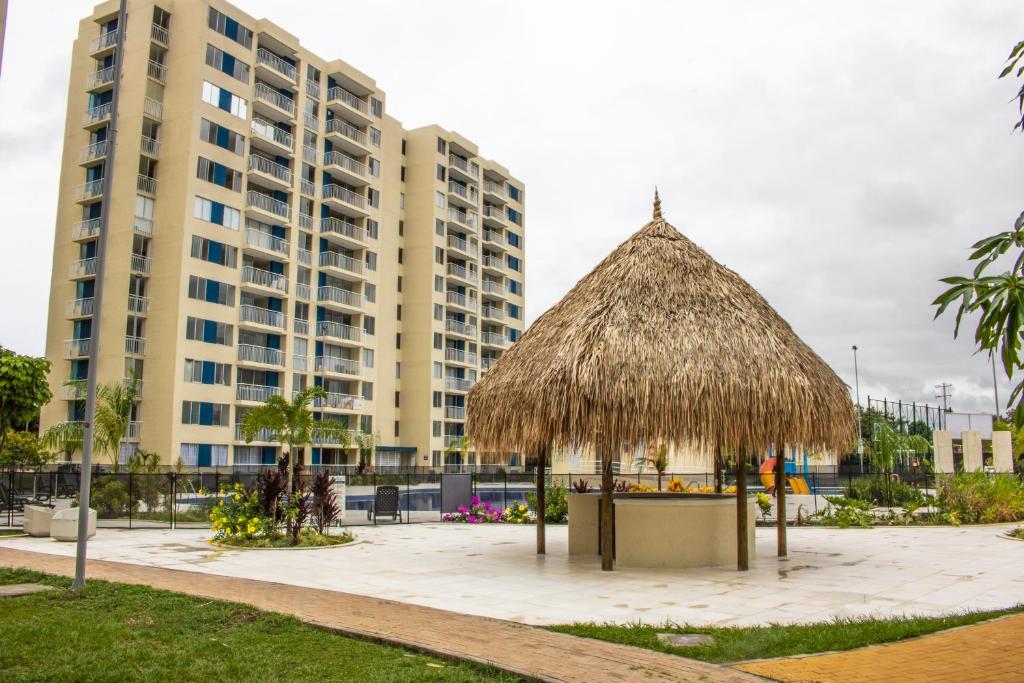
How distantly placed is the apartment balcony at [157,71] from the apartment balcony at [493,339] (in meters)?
31.8

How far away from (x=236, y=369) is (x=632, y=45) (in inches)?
1402

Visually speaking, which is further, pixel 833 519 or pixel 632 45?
pixel 833 519

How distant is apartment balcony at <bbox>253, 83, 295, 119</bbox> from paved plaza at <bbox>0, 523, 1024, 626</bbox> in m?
35.2

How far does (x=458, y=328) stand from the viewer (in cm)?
6381

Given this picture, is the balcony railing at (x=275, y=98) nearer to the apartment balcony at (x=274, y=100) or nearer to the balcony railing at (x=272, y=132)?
the apartment balcony at (x=274, y=100)

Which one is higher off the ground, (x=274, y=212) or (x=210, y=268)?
(x=274, y=212)

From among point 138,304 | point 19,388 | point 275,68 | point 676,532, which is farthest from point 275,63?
point 676,532

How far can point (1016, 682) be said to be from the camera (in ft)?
20.6

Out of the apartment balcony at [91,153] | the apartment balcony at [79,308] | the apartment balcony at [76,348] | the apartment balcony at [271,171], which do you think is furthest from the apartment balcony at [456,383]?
the apartment balcony at [91,153]

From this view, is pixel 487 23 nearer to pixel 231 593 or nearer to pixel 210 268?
pixel 231 593

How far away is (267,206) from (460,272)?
19563 mm

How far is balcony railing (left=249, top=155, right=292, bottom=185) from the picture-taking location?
4700 centimetres

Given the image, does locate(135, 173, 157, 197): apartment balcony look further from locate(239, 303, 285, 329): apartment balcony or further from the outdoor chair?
the outdoor chair

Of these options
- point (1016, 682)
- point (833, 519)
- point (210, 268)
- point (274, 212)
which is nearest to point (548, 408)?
point (1016, 682)
